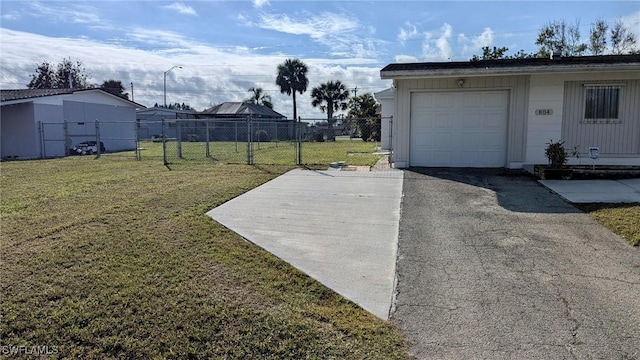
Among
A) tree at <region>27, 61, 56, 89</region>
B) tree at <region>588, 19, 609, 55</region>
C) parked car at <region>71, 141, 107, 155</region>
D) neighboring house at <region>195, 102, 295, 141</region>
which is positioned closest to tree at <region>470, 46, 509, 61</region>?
tree at <region>588, 19, 609, 55</region>

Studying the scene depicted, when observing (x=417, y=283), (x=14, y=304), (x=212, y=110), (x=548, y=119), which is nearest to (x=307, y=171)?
(x=548, y=119)

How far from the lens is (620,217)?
6.23 m

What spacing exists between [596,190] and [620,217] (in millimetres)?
2344

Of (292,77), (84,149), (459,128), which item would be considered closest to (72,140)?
(84,149)

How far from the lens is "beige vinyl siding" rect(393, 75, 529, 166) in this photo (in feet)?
37.3

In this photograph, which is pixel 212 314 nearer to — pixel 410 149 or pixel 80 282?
pixel 80 282

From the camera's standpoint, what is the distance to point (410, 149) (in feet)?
40.0

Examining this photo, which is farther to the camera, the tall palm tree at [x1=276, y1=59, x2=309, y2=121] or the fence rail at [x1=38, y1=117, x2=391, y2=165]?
the tall palm tree at [x1=276, y1=59, x2=309, y2=121]

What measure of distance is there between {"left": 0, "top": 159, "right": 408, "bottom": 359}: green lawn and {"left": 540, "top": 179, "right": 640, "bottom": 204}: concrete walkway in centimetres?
595

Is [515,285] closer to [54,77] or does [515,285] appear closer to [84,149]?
[84,149]

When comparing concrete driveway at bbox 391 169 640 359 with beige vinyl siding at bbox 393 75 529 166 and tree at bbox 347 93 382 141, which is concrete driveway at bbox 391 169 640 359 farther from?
tree at bbox 347 93 382 141

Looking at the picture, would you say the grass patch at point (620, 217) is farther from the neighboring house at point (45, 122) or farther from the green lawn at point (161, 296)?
the neighboring house at point (45, 122)

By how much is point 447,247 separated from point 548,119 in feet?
25.8

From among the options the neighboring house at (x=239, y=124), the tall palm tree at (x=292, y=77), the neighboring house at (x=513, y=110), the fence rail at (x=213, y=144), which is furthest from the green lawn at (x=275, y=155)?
the tall palm tree at (x=292, y=77)
